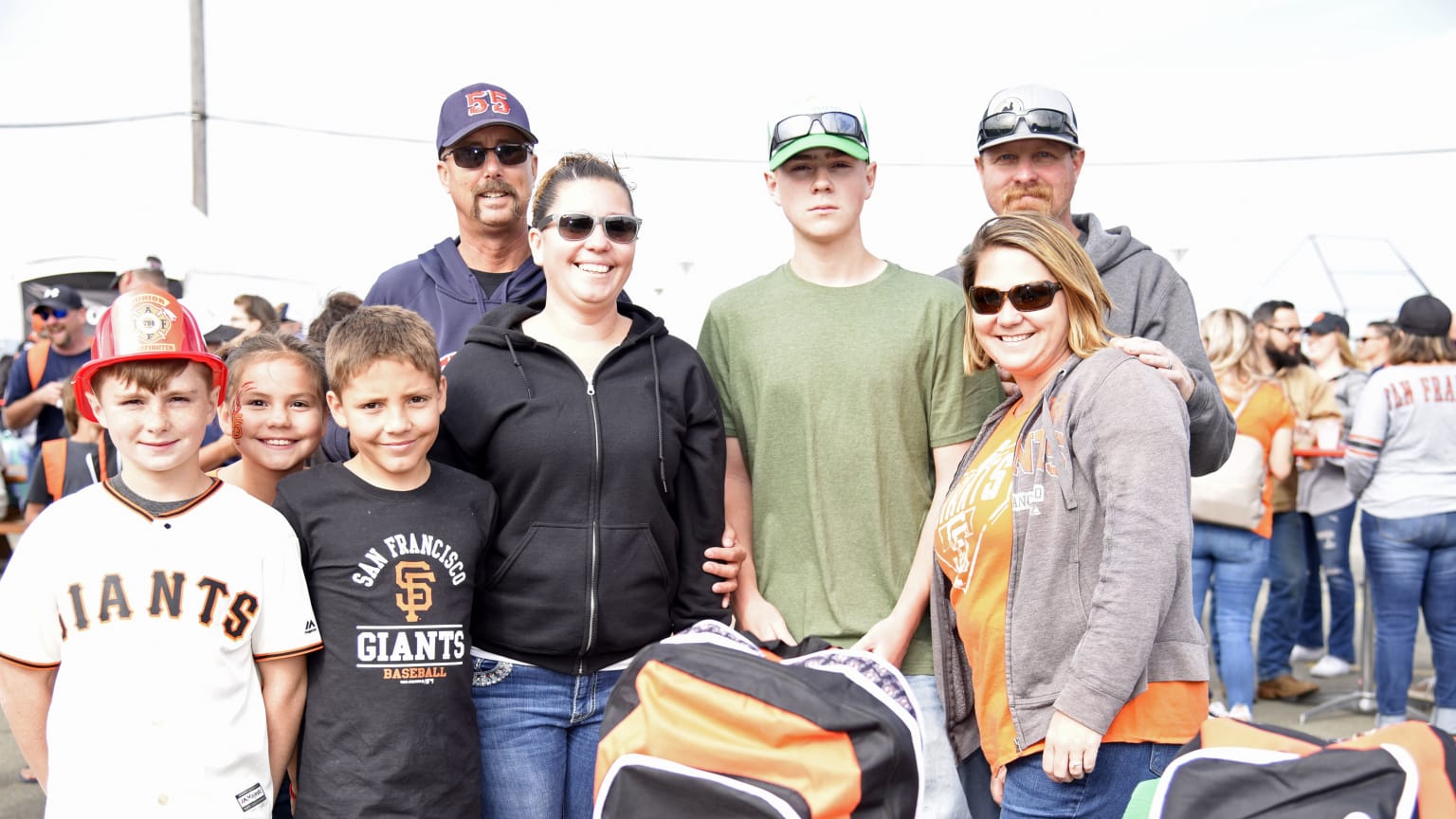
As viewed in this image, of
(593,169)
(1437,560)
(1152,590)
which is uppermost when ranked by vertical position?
(593,169)

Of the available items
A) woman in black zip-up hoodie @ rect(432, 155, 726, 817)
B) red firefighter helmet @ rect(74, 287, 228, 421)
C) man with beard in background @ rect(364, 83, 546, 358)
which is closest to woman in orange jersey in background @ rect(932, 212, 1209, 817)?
woman in black zip-up hoodie @ rect(432, 155, 726, 817)

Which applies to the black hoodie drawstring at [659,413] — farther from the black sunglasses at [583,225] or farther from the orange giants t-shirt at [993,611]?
the orange giants t-shirt at [993,611]

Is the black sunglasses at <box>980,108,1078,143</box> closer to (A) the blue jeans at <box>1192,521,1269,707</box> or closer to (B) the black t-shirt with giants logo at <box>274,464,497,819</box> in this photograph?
(B) the black t-shirt with giants logo at <box>274,464,497,819</box>

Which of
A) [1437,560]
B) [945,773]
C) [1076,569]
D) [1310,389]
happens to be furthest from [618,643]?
[1310,389]

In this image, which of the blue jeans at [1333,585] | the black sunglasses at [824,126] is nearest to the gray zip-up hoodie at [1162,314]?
the black sunglasses at [824,126]

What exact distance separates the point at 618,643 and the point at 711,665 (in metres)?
0.55

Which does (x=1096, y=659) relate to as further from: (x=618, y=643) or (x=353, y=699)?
(x=353, y=699)

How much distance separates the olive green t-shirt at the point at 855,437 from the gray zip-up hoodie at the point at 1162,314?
0.37 meters

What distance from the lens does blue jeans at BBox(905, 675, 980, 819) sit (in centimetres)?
258

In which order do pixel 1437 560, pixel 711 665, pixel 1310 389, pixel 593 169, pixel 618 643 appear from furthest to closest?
pixel 1310 389
pixel 1437 560
pixel 593 169
pixel 618 643
pixel 711 665

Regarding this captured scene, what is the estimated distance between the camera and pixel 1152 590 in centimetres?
210

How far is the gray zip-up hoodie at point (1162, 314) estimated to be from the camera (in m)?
2.59

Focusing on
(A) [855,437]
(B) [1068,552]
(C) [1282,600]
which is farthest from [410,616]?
(C) [1282,600]

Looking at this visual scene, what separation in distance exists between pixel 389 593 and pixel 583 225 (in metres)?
0.94
